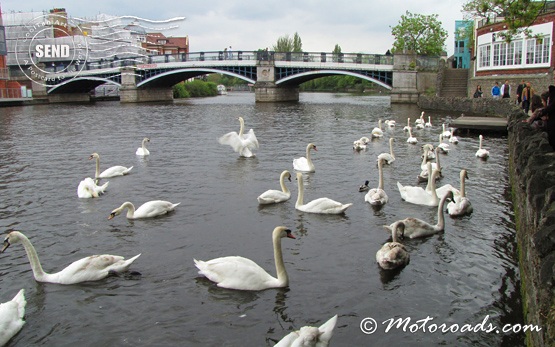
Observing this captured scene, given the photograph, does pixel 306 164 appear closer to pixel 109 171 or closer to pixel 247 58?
pixel 109 171

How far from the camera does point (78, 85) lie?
8219 centimetres

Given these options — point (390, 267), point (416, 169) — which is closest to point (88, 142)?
point (416, 169)

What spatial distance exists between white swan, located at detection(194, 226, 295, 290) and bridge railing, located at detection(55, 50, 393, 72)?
57.8m

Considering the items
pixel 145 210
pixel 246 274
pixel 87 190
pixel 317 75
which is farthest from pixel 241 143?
pixel 317 75

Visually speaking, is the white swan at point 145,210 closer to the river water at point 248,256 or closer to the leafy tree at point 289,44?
the river water at point 248,256

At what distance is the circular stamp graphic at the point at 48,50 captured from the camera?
81500 millimetres

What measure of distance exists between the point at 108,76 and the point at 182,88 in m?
19.9

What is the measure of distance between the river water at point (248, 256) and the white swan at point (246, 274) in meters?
0.13

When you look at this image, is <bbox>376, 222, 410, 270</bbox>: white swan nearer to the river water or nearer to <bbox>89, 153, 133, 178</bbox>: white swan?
the river water

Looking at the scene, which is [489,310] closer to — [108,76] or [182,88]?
[108,76]

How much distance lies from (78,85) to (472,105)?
62.3m

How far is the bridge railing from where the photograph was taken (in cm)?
6344

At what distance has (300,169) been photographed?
56.0 ft

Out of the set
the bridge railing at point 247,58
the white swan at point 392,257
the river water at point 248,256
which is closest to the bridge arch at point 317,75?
the bridge railing at point 247,58
